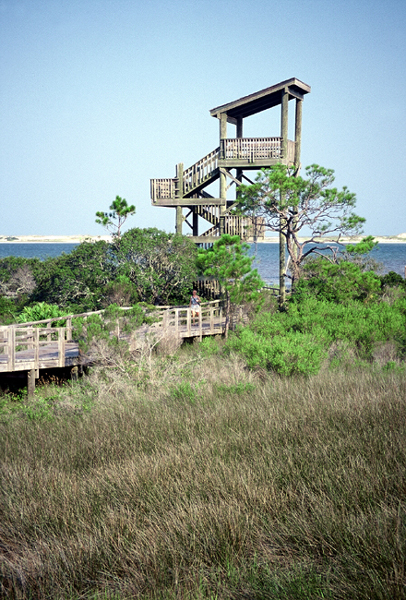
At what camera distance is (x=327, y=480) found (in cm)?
486

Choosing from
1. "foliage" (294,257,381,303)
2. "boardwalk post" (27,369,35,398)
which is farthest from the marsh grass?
"foliage" (294,257,381,303)

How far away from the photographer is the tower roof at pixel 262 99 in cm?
2125

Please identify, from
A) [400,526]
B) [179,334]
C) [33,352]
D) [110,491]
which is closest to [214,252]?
[179,334]

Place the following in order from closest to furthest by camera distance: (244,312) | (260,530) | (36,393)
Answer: (260,530)
(36,393)
(244,312)

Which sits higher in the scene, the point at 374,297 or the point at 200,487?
the point at 374,297

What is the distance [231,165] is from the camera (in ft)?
72.3

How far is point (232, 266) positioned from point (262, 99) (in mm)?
9351

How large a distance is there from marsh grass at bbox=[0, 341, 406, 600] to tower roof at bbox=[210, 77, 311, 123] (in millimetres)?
16093

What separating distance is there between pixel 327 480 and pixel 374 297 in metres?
15.0

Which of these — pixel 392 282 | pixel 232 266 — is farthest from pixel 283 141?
pixel 232 266

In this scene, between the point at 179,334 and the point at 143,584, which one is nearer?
the point at 143,584

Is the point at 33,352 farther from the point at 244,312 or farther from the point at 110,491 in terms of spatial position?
the point at 110,491

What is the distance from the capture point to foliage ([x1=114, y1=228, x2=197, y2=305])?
2102 centimetres

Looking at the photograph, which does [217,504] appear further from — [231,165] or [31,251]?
[31,251]
